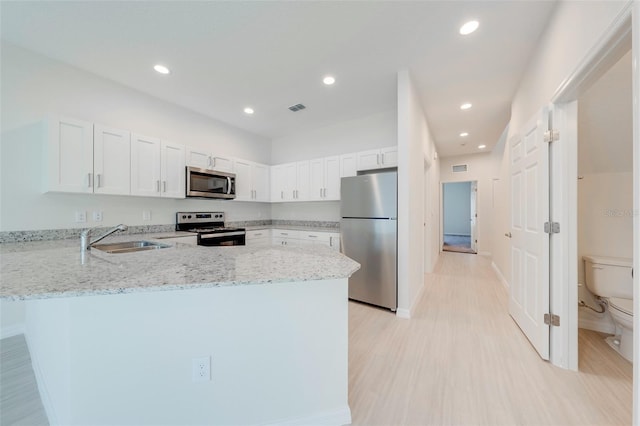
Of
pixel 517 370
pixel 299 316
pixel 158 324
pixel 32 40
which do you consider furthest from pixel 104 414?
pixel 32 40

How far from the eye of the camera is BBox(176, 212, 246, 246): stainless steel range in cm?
323

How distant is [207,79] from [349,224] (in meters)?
2.52

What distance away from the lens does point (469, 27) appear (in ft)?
6.49

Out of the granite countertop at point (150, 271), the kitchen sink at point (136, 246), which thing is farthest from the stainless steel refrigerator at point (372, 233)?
the kitchen sink at point (136, 246)

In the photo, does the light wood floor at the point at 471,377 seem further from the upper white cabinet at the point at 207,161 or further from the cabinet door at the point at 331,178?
the upper white cabinet at the point at 207,161

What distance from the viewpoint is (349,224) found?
314 centimetres

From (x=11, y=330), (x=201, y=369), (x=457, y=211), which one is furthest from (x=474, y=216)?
(x=11, y=330)

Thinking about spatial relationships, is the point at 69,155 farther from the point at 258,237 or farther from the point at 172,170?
the point at 258,237

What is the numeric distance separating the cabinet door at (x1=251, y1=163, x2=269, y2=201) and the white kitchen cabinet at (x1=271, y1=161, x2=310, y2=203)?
0.12 m

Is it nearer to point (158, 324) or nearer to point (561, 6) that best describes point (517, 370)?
point (158, 324)

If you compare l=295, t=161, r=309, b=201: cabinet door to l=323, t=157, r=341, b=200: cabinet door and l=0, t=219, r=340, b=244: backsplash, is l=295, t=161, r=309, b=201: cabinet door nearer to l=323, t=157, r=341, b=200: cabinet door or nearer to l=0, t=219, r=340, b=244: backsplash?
l=323, t=157, r=341, b=200: cabinet door

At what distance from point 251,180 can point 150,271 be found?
343 centimetres

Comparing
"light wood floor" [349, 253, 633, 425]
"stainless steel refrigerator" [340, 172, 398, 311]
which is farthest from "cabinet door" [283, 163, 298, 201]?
"light wood floor" [349, 253, 633, 425]

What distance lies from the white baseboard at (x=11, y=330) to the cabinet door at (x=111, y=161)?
1430 mm
